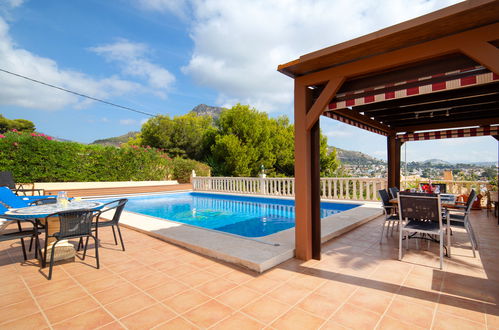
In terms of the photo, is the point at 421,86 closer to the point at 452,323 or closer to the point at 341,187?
the point at 452,323

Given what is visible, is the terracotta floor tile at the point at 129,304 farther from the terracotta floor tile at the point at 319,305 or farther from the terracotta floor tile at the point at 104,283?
the terracotta floor tile at the point at 319,305

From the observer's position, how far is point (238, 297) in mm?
2357

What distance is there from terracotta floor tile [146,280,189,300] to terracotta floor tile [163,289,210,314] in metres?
0.08

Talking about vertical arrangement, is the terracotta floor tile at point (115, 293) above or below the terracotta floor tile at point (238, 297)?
below

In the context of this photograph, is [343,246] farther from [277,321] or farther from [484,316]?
[277,321]

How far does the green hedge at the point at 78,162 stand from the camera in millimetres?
9664

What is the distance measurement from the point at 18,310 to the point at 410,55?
4394 millimetres

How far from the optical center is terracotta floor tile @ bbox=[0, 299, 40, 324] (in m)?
2.05

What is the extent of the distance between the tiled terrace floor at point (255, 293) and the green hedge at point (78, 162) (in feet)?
27.2

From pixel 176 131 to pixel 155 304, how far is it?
66.3ft

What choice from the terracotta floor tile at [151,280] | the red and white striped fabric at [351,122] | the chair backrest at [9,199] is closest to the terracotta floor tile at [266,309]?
the terracotta floor tile at [151,280]

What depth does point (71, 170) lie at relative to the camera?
1116 centimetres

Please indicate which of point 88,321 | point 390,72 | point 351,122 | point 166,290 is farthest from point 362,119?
point 88,321

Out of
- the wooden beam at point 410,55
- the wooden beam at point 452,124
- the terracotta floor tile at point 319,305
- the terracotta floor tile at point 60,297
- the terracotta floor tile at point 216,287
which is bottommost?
the terracotta floor tile at point 60,297
